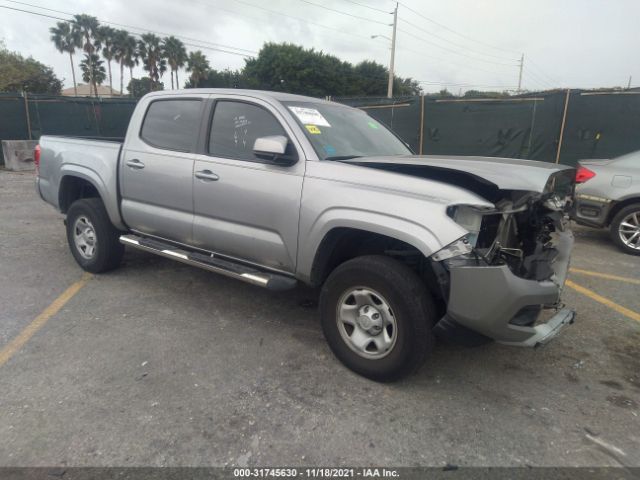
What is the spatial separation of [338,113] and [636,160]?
487cm

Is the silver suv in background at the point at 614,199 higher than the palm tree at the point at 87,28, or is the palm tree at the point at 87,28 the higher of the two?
the palm tree at the point at 87,28

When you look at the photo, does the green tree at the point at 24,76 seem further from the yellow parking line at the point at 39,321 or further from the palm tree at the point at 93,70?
the yellow parking line at the point at 39,321

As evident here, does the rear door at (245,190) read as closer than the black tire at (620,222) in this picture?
Yes

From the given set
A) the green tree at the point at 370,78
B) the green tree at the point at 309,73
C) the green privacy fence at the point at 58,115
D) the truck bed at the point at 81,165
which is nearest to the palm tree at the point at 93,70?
the green tree at the point at 309,73

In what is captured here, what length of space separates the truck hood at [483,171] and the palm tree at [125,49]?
201 feet

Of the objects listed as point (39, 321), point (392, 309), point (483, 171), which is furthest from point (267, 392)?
point (39, 321)

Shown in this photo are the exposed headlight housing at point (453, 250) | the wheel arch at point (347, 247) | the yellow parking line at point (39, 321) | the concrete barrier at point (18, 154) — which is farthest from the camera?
the concrete barrier at point (18, 154)

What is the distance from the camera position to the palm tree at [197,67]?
57500 millimetres

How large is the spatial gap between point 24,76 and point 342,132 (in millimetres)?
54155

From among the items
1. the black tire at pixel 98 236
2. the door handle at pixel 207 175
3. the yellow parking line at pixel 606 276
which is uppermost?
the door handle at pixel 207 175

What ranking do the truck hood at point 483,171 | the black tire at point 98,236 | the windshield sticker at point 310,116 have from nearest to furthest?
the truck hood at point 483,171
the windshield sticker at point 310,116
the black tire at point 98,236

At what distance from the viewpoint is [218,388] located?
2879 mm

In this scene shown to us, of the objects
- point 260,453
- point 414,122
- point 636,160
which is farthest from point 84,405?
point 414,122

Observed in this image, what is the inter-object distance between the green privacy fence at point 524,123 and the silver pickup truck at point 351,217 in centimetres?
678
